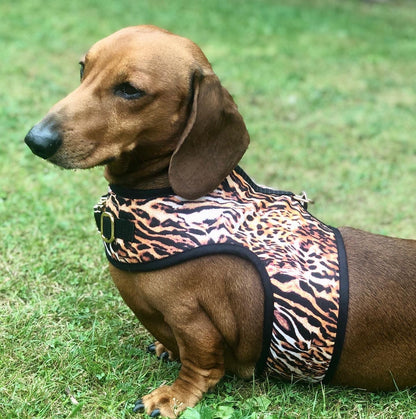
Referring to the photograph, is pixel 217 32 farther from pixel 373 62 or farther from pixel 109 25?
pixel 373 62

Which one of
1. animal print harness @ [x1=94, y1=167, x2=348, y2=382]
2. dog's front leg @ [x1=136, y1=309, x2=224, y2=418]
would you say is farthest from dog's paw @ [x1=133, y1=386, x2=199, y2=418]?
animal print harness @ [x1=94, y1=167, x2=348, y2=382]

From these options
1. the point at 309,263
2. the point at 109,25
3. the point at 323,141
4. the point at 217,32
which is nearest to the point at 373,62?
the point at 217,32

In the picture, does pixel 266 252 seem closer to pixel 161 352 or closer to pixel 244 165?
pixel 161 352

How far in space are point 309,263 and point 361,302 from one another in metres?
0.29

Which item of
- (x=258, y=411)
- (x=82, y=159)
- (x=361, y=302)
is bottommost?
(x=258, y=411)

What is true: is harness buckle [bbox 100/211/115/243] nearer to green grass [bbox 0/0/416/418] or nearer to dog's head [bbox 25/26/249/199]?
dog's head [bbox 25/26/249/199]

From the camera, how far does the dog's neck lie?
291 centimetres

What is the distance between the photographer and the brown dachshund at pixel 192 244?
9.08ft

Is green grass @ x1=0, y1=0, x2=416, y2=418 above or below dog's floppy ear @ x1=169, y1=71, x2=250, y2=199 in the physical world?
below

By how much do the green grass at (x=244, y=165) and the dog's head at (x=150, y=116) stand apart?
1140 millimetres

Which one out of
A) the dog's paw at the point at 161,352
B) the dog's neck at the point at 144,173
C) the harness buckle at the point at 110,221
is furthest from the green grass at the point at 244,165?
the dog's neck at the point at 144,173

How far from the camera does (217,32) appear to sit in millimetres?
11336

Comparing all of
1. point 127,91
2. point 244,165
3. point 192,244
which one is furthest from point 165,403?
point 244,165

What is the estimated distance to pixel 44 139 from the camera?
2.66 meters
